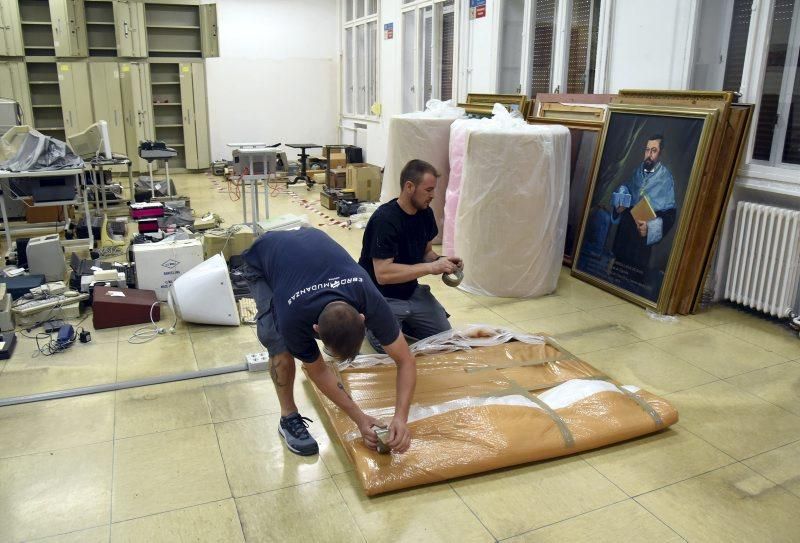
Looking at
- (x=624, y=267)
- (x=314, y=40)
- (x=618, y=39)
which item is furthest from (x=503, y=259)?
(x=314, y=40)

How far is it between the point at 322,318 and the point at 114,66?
900 centimetres

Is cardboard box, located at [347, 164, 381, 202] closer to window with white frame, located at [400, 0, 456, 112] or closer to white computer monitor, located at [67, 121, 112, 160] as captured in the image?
window with white frame, located at [400, 0, 456, 112]

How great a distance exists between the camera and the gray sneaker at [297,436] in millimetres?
2359

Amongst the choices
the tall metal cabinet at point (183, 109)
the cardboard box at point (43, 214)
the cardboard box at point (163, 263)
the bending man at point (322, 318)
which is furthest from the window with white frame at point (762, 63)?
the tall metal cabinet at point (183, 109)

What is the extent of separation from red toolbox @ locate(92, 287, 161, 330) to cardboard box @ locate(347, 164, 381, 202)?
12.4 feet

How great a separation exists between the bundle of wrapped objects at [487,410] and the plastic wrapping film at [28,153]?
355 cm

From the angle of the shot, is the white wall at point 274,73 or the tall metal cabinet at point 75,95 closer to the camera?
the tall metal cabinet at point 75,95

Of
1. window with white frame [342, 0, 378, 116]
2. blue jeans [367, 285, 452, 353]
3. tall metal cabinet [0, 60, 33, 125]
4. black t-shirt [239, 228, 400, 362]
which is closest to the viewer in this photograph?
black t-shirt [239, 228, 400, 362]

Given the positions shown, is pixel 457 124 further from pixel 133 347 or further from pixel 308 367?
pixel 308 367

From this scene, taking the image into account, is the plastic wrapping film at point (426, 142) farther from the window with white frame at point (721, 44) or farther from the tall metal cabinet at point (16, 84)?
the tall metal cabinet at point (16, 84)

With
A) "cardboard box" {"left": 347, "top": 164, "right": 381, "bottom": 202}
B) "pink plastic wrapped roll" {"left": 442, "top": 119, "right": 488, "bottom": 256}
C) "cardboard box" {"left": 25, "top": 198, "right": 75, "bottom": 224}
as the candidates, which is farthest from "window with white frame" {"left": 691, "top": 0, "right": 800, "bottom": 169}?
"cardboard box" {"left": 25, "top": 198, "right": 75, "bottom": 224}

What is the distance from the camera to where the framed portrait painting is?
377cm

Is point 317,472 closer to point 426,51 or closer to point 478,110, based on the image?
point 478,110

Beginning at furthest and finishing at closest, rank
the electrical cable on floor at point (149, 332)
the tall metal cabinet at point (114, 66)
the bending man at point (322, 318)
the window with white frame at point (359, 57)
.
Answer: the window with white frame at point (359, 57) → the tall metal cabinet at point (114, 66) → the electrical cable on floor at point (149, 332) → the bending man at point (322, 318)
